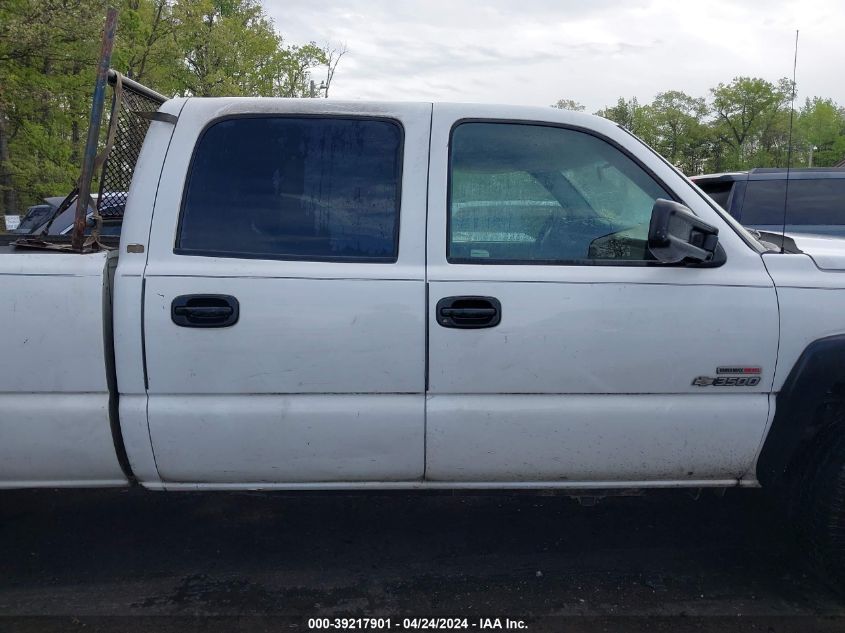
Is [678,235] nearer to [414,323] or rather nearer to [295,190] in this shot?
[414,323]

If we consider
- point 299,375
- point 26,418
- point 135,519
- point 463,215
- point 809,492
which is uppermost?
point 463,215

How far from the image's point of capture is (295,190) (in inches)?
112

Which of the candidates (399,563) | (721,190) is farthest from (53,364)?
(721,190)

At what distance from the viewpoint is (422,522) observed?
3.82 meters

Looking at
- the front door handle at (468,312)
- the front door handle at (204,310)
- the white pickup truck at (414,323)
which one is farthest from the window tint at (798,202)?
the front door handle at (204,310)

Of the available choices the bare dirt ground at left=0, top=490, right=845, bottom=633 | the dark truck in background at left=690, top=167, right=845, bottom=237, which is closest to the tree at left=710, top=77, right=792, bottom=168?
the dark truck in background at left=690, top=167, right=845, bottom=237

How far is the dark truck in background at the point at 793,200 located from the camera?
7.00 metres

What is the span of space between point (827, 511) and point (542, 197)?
5.45 ft

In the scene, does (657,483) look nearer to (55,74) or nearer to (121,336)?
(121,336)

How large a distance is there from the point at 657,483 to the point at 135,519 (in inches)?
103

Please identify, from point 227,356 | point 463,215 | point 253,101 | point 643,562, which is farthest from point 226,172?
point 643,562

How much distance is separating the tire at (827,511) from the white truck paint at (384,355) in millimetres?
302

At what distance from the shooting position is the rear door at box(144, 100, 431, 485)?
269cm

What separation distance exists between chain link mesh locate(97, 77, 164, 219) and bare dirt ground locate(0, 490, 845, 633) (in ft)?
5.34
